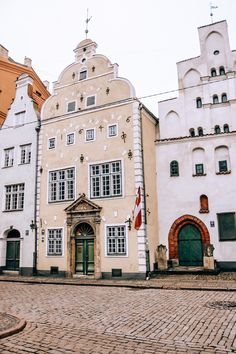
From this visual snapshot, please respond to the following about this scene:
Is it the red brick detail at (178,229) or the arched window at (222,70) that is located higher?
the arched window at (222,70)

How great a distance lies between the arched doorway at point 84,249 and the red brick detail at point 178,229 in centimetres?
509

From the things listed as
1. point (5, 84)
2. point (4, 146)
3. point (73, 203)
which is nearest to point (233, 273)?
point (73, 203)

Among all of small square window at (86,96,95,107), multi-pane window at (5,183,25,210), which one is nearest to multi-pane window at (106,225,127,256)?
multi-pane window at (5,183,25,210)

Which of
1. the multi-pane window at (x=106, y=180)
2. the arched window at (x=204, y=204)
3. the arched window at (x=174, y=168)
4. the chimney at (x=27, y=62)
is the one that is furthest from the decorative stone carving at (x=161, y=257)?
the chimney at (x=27, y=62)

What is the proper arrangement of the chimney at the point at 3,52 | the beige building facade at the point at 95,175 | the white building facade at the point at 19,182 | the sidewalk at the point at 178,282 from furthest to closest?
the chimney at the point at 3,52
the white building facade at the point at 19,182
the beige building facade at the point at 95,175
the sidewalk at the point at 178,282

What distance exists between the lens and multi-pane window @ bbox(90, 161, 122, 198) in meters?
20.1

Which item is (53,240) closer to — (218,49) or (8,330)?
(8,330)

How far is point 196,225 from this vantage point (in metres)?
20.4

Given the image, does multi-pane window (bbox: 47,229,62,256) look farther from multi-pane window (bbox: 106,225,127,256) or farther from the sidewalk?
multi-pane window (bbox: 106,225,127,256)

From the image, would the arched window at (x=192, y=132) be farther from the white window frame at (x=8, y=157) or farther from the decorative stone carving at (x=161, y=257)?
the white window frame at (x=8, y=157)

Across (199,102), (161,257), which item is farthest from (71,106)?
(161,257)

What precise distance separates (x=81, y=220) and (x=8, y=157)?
8.77 metres

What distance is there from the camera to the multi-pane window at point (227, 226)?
19.5 meters

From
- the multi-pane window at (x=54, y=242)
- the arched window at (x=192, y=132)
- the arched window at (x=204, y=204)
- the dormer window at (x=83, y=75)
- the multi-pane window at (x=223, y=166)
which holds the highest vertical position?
the dormer window at (x=83, y=75)
